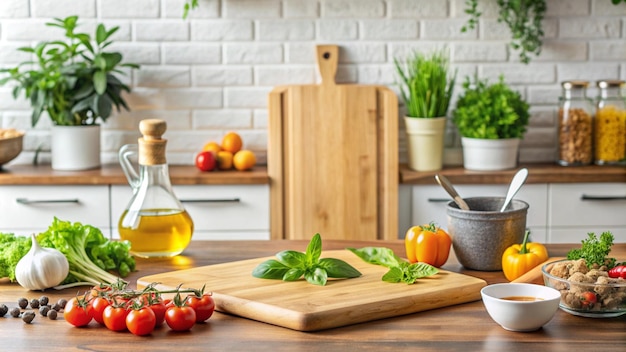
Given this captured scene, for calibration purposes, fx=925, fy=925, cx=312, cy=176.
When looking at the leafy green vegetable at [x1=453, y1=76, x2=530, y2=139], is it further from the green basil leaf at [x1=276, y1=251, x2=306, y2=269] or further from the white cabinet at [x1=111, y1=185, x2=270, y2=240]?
the green basil leaf at [x1=276, y1=251, x2=306, y2=269]

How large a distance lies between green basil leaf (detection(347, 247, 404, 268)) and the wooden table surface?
28cm

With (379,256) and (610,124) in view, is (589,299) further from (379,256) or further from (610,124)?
(610,124)

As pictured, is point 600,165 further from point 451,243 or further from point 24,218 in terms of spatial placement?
point 24,218

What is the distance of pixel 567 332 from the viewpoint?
1.73 meters

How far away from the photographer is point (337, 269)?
205 cm

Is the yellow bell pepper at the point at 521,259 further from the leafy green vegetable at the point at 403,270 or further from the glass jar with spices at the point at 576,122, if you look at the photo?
the glass jar with spices at the point at 576,122

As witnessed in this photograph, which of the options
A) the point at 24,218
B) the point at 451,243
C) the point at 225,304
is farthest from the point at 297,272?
the point at 24,218

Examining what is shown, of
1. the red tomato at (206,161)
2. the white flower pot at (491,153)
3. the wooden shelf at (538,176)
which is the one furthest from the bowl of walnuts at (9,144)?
the white flower pot at (491,153)

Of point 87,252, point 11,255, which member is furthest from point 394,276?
point 11,255

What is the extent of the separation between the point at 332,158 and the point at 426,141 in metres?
0.43

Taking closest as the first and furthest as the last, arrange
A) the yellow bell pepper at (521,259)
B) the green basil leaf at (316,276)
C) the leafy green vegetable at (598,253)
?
the leafy green vegetable at (598,253) → the green basil leaf at (316,276) → the yellow bell pepper at (521,259)

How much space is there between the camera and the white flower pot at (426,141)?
409 cm

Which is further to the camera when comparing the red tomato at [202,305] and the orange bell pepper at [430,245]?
the orange bell pepper at [430,245]

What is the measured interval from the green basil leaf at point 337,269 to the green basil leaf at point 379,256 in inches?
5.5
